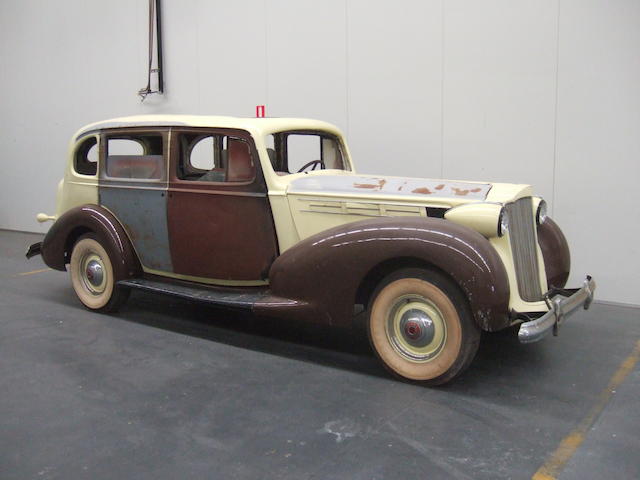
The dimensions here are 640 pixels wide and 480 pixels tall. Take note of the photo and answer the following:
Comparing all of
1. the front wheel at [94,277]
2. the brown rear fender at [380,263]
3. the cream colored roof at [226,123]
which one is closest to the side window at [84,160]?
the cream colored roof at [226,123]

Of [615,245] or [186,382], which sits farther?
[615,245]

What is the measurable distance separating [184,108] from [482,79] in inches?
135

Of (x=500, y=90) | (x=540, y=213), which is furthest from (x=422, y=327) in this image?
(x=500, y=90)

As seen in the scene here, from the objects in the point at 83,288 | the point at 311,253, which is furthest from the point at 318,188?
the point at 83,288

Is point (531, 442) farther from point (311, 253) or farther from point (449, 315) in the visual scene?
point (311, 253)

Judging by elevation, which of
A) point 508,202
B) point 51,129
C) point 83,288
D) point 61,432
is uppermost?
point 51,129

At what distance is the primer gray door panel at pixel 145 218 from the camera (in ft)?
12.9

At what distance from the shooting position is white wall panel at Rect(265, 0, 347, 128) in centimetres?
541

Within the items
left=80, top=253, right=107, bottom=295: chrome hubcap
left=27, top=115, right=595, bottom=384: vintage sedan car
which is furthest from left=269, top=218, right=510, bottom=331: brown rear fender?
left=80, top=253, right=107, bottom=295: chrome hubcap

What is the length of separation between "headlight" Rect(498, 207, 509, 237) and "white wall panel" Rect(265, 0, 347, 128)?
8.94ft

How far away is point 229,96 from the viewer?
20.3ft

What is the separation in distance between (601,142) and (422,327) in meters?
2.37

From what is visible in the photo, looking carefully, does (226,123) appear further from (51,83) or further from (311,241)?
(51,83)

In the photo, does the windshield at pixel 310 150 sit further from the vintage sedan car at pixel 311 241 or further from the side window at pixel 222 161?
the side window at pixel 222 161
